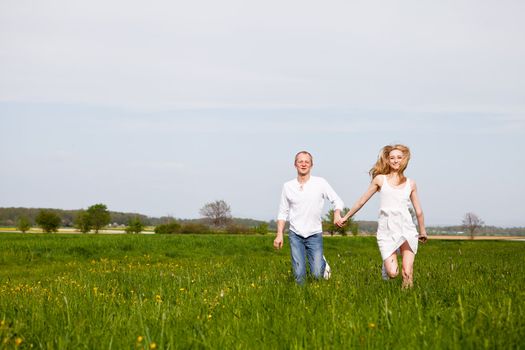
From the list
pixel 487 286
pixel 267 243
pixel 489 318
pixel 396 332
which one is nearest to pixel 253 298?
pixel 396 332

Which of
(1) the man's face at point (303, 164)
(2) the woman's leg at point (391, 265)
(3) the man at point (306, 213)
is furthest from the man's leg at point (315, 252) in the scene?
(2) the woman's leg at point (391, 265)

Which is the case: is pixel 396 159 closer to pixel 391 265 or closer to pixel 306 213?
pixel 391 265

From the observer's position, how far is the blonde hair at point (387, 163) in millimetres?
7758

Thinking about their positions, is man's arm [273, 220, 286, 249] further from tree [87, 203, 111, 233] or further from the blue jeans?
tree [87, 203, 111, 233]

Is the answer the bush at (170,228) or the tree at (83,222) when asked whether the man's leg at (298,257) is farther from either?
the tree at (83,222)

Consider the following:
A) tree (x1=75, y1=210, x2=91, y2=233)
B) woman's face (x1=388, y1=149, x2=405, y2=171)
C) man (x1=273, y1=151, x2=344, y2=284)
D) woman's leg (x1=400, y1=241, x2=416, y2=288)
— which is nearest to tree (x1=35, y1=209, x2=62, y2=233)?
tree (x1=75, y1=210, x2=91, y2=233)

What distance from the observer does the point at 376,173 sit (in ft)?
26.2

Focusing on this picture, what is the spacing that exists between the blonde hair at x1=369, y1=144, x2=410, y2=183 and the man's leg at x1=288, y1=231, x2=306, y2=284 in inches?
66.3

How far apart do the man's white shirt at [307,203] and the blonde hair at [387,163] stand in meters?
0.94

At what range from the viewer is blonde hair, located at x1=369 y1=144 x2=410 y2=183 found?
7.76 metres

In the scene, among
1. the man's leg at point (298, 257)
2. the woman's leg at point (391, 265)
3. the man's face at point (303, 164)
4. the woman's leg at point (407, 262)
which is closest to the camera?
the woman's leg at point (407, 262)

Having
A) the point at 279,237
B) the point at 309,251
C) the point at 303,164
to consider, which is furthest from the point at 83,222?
the point at 279,237

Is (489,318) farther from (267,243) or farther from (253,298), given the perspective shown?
(267,243)

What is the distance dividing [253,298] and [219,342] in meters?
1.89
